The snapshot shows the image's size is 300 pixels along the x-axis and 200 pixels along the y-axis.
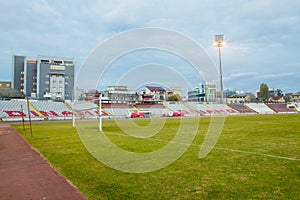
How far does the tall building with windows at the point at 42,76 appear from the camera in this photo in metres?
77.3

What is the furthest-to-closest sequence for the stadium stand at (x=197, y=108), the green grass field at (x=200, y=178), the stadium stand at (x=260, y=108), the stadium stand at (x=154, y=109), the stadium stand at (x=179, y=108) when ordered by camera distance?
the stadium stand at (x=260, y=108)
the stadium stand at (x=197, y=108)
the stadium stand at (x=179, y=108)
the stadium stand at (x=154, y=109)
the green grass field at (x=200, y=178)

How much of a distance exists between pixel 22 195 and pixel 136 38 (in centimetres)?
741

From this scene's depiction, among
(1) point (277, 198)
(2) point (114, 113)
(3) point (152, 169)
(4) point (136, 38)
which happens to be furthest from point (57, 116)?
(1) point (277, 198)

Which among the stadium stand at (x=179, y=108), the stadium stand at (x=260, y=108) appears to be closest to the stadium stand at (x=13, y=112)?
the stadium stand at (x=179, y=108)

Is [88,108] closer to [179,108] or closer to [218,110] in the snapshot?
[179,108]

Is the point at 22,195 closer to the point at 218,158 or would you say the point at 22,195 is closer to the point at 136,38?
the point at 218,158

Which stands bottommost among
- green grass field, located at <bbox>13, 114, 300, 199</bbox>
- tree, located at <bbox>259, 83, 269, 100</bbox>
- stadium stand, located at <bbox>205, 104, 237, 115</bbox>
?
green grass field, located at <bbox>13, 114, 300, 199</bbox>

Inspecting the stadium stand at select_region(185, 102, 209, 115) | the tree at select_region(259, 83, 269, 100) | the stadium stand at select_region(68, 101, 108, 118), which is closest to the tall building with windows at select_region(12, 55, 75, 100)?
the stadium stand at select_region(68, 101, 108, 118)

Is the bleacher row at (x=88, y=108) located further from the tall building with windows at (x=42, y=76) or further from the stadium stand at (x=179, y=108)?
the tall building with windows at (x=42, y=76)

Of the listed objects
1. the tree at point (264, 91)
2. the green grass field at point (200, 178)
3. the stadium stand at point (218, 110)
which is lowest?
the green grass field at point (200, 178)

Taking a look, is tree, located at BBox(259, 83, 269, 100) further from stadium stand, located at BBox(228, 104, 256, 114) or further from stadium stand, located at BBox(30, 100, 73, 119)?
stadium stand, located at BBox(30, 100, 73, 119)

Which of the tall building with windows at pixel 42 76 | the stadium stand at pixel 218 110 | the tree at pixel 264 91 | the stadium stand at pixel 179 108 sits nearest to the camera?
the stadium stand at pixel 179 108

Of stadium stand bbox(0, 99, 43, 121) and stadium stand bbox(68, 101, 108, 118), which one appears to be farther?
stadium stand bbox(68, 101, 108, 118)

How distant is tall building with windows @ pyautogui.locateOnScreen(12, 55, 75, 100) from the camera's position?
77312 millimetres
